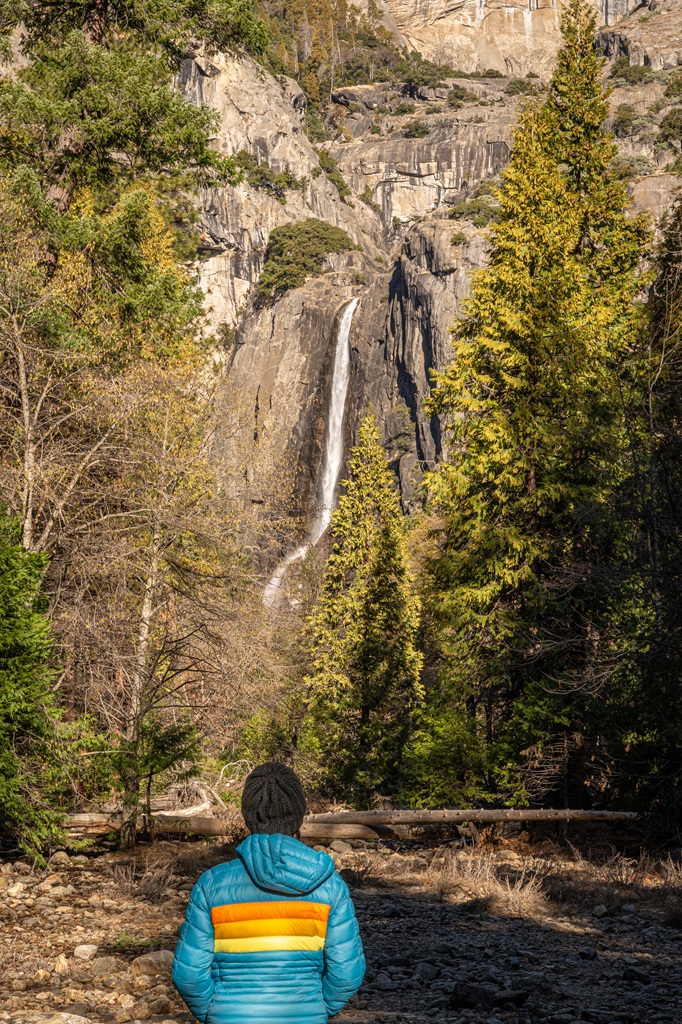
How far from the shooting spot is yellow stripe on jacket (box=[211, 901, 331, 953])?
2592 mm

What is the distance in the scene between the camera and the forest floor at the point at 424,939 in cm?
584

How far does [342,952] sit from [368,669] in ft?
71.0

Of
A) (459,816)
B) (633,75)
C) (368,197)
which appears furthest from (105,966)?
(633,75)

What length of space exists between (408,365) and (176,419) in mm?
60308

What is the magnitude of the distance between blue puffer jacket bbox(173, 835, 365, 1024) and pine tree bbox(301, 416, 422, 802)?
2060cm

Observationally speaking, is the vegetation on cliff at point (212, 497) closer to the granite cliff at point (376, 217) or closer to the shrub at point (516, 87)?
the granite cliff at point (376, 217)

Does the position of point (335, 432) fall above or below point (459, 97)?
below

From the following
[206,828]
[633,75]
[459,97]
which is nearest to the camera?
[206,828]

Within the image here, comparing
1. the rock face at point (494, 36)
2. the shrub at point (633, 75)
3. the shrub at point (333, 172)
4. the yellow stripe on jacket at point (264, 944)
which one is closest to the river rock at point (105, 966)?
the yellow stripe on jacket at point (264, 944)

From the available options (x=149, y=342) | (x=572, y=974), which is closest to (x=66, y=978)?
(x=572, y=974)

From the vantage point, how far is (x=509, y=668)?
14.1 meters

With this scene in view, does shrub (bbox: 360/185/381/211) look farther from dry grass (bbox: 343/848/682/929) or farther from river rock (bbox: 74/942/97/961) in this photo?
river rock (bbox: 74/942/97/961)

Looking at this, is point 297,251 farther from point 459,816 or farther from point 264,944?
point 264,944

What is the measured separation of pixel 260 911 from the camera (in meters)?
2.59
